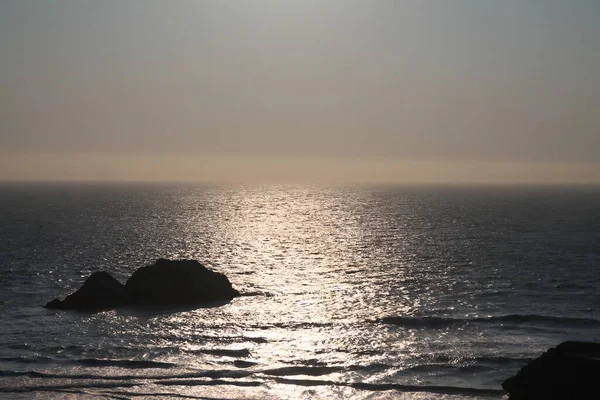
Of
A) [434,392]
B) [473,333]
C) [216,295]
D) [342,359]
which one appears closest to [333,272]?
[216,295]

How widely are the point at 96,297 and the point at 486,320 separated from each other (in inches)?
1230

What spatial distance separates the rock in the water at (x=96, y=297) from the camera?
160 ft

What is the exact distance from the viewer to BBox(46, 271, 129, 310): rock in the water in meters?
48.8

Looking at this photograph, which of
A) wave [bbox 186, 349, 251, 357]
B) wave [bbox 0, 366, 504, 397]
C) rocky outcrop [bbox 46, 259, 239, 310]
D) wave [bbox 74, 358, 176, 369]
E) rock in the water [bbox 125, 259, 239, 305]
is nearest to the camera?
wave [bbox 0, 366, 504, 397]

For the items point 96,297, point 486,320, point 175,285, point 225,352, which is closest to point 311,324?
point 225,352

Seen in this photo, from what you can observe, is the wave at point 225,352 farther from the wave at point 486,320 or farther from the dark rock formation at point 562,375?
the dark rock formation at point 562,375

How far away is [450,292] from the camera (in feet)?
183

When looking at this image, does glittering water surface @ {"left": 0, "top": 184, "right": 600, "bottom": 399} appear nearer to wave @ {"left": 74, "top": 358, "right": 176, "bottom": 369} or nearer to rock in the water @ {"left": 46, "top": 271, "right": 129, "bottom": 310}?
wave @ {"left": 74, "top": 358, "right": 176, "bottom": 369}

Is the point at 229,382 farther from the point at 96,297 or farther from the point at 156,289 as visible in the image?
the point at 96,297

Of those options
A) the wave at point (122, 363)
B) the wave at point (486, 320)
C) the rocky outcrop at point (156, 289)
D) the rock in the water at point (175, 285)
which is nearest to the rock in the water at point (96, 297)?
the rocky outcrop at point (156, 289)

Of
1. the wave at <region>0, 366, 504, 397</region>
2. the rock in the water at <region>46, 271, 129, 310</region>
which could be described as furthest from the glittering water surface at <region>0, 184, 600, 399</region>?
the rock in the water at <region>46, 271, 129, 310</region>

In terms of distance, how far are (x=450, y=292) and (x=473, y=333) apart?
15010mm

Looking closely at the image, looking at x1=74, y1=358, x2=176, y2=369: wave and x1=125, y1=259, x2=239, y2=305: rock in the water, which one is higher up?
x1=125, y1=259, x2=239, y2=305: rock in the water

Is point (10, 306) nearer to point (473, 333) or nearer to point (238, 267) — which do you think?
point (238, 267)
